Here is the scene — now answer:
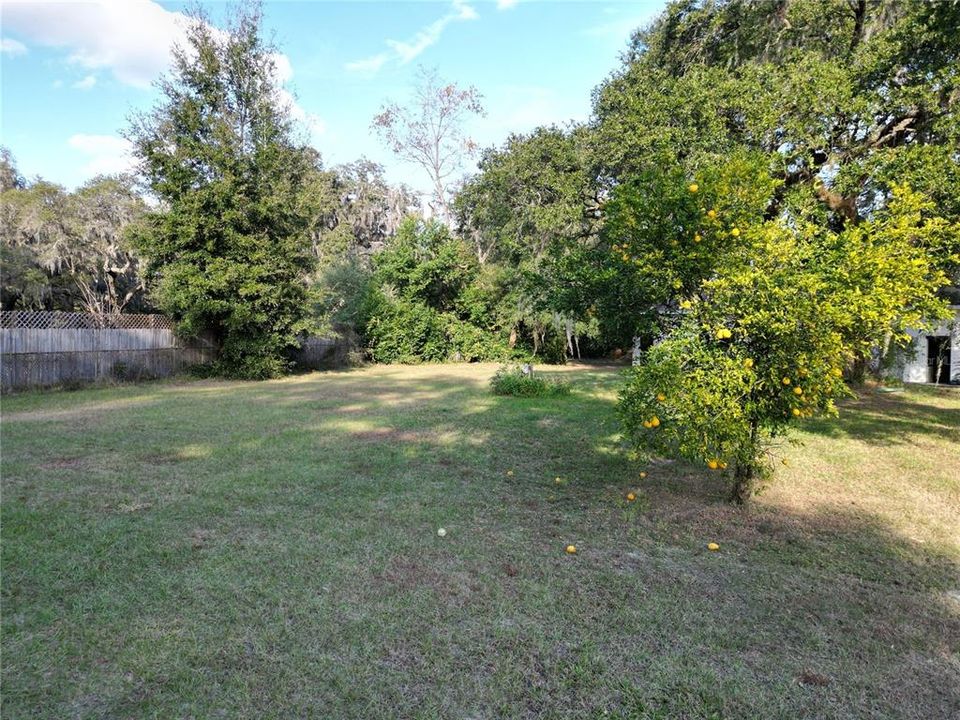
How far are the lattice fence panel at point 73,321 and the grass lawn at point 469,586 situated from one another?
291 inches

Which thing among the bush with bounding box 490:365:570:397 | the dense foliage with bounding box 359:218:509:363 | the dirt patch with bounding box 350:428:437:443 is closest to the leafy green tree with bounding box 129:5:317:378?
the dense foliage with bounding box 359:218:509:363

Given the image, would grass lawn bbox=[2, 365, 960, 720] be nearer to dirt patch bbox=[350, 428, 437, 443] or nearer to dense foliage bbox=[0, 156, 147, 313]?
dirt patch bbox=[350, 428, 437, 443]

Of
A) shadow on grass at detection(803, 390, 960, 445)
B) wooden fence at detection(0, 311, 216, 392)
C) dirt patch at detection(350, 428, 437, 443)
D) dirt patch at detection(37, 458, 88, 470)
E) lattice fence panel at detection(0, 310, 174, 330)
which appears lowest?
dirt patch at detection(37, 458, 88, 470)

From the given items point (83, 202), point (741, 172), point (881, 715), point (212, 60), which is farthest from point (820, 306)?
point (83, 202)

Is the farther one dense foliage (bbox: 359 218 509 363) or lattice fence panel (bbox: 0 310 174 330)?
dense foliage (bbox: 359 218 509 363)

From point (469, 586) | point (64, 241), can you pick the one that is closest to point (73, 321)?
point (64, 241)

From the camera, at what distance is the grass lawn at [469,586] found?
2.21 metres

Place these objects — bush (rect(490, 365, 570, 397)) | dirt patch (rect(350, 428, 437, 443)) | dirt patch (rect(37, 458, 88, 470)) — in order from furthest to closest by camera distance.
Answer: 1. bush (rect(490, 365, 570, 397))
2. dirt patch (rect(350, 428, 437, 443))
3. dirt patch (rect(37, 458, 88, 470))

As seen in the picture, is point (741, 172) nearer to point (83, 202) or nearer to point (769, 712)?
point (769, 712)

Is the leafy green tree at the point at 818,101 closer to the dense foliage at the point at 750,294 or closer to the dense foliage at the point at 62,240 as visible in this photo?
the dense foliage at the point at 750,294

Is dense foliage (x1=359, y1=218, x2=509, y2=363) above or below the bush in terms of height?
above

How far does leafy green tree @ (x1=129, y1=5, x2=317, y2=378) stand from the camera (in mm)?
15328

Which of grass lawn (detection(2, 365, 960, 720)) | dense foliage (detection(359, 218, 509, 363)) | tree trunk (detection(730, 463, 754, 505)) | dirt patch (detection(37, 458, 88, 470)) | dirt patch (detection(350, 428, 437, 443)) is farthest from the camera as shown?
dense foliage (detection(359, 218, 509, 363))

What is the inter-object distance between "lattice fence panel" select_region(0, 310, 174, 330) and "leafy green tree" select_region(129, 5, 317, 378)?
643 mm
